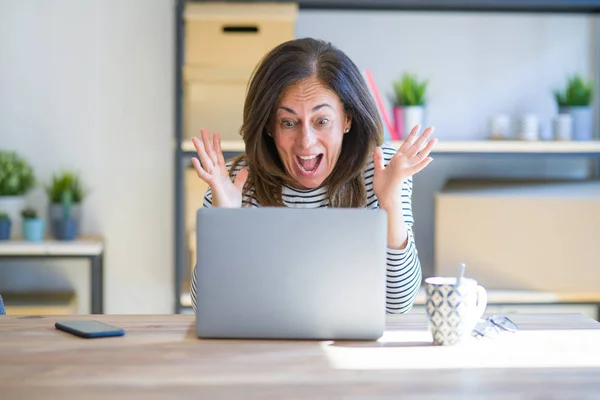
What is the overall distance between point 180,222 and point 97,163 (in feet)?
1.43

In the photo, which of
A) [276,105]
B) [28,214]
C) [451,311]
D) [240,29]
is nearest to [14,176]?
[28,214]

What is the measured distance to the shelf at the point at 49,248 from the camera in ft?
9.42

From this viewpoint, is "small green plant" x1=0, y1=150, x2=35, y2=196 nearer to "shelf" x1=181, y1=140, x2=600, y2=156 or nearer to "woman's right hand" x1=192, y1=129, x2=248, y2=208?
"shelf" x1=181, y1=140, x2=600, y2=156

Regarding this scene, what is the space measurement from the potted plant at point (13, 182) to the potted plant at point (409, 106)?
4.16ft

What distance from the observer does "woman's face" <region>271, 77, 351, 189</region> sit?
191cm

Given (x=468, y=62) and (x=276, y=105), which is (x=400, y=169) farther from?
(x=468, y=62)

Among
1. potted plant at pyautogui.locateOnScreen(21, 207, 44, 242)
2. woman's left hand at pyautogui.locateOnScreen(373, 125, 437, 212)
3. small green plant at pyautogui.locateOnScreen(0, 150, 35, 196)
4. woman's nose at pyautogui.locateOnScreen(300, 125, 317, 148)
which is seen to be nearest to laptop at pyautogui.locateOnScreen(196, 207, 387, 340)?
woman's left hand at pyautogui.locateOnScreen(373, 125, 437, 212)

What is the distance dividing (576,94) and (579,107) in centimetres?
5

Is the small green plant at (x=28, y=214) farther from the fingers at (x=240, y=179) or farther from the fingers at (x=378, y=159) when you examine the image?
the fingers at (x=378, y=159)

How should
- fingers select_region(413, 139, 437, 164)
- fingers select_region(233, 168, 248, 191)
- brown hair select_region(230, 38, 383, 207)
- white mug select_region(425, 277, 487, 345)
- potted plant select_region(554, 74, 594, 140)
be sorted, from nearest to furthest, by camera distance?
white mug select_region(425, 277, 487, 345) < fingers select_region(413, 139, 437, 164) < fingers select_region(233, 168, 248, 191) < brown hair select_region(230, 38, 383, 207) < potted plant select_region(554, 74, 594, 140)

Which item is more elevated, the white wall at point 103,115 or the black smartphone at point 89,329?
the white wall at point 103,115

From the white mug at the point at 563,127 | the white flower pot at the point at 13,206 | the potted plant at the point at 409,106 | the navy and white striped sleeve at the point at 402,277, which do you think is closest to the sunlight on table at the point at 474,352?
the navy and white striped sleeve at the point at 402,277

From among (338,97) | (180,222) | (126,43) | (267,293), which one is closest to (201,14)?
(126,43)

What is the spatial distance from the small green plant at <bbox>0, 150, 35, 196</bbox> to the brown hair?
125cm
